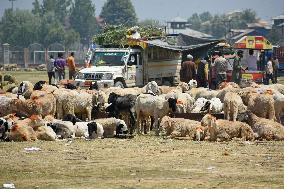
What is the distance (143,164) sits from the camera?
589 inches

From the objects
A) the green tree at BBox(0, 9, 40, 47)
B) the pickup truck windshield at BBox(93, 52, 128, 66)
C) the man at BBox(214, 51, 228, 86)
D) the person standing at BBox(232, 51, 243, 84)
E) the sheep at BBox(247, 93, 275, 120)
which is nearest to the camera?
the sheep at BBox(247, 93, 275, 120)

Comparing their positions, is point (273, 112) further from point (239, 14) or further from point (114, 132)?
point (239, 14)

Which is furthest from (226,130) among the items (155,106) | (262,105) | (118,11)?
(118,11)

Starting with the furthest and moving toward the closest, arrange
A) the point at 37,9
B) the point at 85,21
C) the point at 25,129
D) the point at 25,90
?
1. the point at 37,9
2. the point at 85,21
3. the point at 25,90
4. the point at 25,129

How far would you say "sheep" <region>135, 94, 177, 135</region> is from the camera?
805 inches

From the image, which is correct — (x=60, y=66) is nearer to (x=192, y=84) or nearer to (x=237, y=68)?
(x=237, y=68)

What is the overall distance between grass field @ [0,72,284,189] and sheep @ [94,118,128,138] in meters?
0.67

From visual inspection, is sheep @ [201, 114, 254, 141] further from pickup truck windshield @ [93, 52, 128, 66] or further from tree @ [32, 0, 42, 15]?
tree @ [32, 0, 42, 15]

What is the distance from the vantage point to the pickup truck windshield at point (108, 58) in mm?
30500

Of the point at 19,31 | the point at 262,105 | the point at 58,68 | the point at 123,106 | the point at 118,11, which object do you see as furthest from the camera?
the point at 118,11

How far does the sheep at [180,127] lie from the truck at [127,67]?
365 inches

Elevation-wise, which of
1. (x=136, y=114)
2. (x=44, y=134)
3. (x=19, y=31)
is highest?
(x=19, y=31)

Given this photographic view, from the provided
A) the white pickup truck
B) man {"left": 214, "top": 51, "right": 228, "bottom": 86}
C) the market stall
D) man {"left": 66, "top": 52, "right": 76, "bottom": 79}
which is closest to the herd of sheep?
the white pickup truck

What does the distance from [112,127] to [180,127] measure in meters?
1.73
